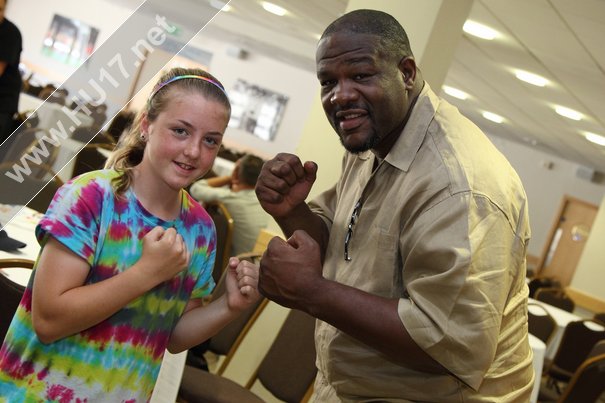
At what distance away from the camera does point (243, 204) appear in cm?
470

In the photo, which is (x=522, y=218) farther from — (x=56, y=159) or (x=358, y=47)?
(x=56, y=159)

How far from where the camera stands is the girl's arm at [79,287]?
1.36m

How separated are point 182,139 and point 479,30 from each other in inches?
195

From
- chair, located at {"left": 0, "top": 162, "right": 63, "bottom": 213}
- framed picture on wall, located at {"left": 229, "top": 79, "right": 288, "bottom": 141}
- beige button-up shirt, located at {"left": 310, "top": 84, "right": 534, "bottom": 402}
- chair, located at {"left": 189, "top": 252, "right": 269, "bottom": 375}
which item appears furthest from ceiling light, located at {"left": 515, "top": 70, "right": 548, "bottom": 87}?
framed picture on wall, located at {"left": 229, "top": 79, "right": 288, "bottom": 141}

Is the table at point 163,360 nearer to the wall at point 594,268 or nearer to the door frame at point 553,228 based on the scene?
the wall at point 594,268

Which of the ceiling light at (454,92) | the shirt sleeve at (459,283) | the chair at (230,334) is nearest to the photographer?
the shirt sleeve at (459,283)

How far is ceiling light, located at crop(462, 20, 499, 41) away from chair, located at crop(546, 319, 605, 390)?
7.62 feet

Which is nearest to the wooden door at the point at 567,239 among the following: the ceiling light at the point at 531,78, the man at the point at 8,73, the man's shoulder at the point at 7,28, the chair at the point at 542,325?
the ceiling light at the point at 531,78

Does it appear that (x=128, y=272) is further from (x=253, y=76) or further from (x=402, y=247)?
(x=253, y=76)

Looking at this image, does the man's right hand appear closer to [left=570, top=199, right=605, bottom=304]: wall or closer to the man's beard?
the man's beard

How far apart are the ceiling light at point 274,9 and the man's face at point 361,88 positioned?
7.48m

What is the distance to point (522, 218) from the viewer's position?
142 cm

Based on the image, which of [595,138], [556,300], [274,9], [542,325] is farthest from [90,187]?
[595,138]

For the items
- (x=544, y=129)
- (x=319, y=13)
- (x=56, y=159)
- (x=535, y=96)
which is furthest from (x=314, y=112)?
(x=544, y=129)
